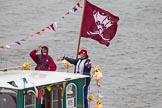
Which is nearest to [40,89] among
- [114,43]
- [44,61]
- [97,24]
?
[44,61]

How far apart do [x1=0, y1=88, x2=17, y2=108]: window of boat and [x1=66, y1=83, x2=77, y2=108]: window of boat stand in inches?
53.1

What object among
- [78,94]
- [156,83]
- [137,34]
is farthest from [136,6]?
[78,94]

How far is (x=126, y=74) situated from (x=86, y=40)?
20.6 feet

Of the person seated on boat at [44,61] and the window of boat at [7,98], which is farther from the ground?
the person seated on boat at [44,61]

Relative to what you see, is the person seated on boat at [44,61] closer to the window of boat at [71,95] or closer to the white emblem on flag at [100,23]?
the window of boat at [71,95]

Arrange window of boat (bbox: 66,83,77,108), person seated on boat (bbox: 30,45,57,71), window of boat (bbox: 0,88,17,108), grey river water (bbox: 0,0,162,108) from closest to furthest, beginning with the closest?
window of boat (bbox: 0,88,17,108), window of boat (bbox: 66,83,77,108), person seated on boat (bbox: 30,45,57,71), grey river water (bbox: 0,0,162,108)

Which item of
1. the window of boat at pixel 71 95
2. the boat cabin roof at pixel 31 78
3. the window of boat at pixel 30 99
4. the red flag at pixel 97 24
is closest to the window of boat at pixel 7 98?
the boat cabin roof at pixel 31 78

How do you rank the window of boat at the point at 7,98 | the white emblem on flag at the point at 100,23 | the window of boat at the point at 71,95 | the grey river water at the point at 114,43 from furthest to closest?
the grey river water at the point at 114,43
the white emblem on flag at the point at 100,23
the window of boat at the point at 71,95
the window of boat at the point at 7,98

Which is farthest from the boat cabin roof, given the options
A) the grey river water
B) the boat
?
the grey river water

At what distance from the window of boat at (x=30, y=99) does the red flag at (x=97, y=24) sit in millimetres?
3304

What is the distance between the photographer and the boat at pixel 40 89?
1102 cm

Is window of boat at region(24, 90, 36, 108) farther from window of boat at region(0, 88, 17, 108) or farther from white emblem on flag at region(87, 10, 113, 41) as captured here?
white emblem on flag at region(87, 10, 113, 41)

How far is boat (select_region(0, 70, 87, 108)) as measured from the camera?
11.0m

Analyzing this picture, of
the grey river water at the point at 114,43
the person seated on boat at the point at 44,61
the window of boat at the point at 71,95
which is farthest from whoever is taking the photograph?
the grey river water at the point at 114,43
